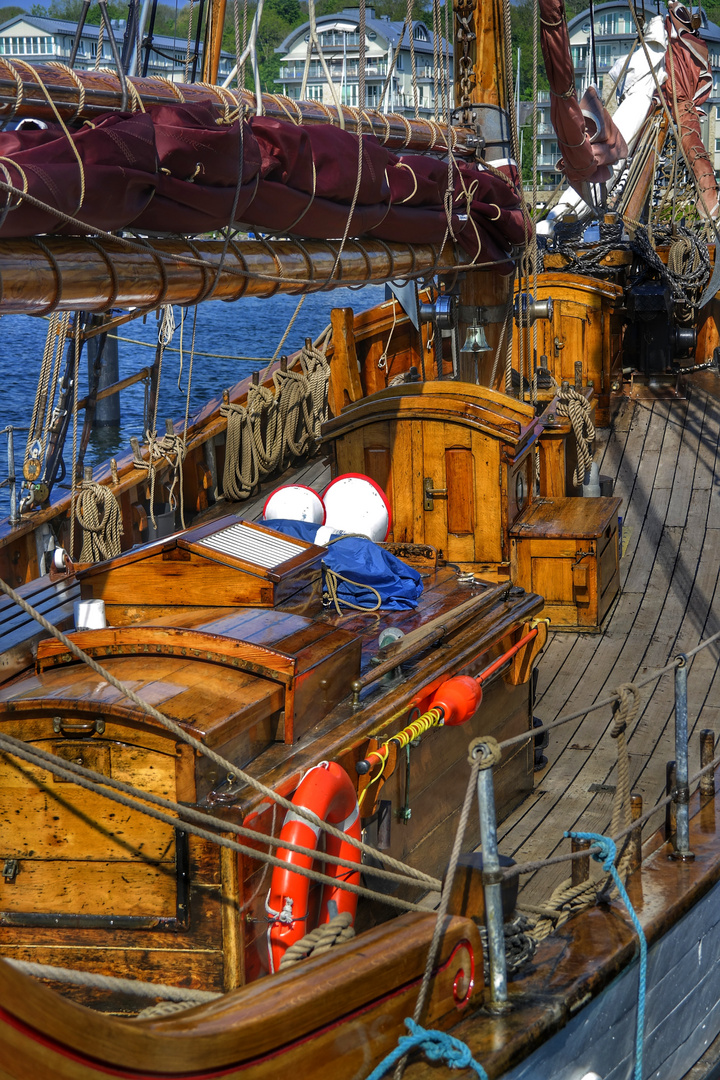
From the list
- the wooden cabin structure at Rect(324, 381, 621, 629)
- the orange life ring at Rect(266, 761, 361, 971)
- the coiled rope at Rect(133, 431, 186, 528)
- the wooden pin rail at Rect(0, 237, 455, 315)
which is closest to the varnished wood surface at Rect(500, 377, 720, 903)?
the wooden cabin structure at Rect(324, 381, 621, 629)

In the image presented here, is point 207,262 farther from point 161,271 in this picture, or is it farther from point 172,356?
point 172,356

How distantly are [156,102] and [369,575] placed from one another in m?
2.30

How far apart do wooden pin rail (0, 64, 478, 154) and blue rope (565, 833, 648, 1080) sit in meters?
3.17

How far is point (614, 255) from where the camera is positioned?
39.8 feet

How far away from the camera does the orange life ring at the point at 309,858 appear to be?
11.3 ft

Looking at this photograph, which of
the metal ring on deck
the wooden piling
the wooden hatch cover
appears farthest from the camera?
the wooden hatch cover

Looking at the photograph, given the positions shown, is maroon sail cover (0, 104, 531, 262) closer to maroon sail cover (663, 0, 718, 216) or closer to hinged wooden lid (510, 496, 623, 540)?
hinged wooden lid (510, 496, 623, 540)

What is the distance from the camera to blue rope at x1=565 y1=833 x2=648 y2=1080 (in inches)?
129

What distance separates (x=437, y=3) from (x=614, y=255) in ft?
18.3

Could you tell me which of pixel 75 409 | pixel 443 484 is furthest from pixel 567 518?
pixel 75 409

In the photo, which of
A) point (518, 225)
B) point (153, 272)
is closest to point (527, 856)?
point (153, 272)

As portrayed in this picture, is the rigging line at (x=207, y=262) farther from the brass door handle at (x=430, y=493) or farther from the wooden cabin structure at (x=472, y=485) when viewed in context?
the brass door handle at (x=430, y=493)

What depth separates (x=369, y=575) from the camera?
17.9 feet

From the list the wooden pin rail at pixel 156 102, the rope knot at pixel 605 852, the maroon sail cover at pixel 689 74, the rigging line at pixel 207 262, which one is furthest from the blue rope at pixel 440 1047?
the maroon sail cover at pixel 689 74
